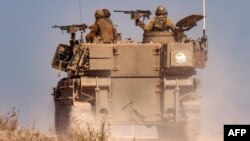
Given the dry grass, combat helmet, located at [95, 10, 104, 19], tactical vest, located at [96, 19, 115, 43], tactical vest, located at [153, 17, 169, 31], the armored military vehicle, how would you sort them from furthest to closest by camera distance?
combat helmet, located at [95, 10, 104, 19]
tactical vest, located at [153, 17, 169, 31]
tactical vest, located at [96, 19, 115, 43]
the armored military vehicle
the dry grass

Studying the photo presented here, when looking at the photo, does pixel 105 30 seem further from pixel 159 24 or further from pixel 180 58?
pixel 180 58

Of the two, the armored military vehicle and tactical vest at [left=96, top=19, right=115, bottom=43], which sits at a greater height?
tactical vest at [left=96, top=19, right=115, bottom=43]

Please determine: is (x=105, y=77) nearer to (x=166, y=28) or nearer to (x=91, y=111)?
(x=91, y=111)

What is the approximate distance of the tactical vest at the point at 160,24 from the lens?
23.2 meters

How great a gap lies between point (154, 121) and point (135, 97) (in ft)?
2.82

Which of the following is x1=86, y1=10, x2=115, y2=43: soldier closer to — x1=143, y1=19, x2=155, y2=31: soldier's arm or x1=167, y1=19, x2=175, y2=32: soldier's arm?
x1=143, y1=19, x2=155, y2=31: soldier's arm

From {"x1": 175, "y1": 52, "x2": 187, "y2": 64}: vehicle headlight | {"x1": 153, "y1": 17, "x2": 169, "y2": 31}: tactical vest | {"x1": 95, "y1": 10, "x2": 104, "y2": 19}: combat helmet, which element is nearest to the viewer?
{"x1": 175, "y1": 52, "x2": 187, "y2": 64}: vehicle headlight

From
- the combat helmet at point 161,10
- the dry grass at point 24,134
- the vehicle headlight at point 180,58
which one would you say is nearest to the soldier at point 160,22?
the combat helmet at point 161,10

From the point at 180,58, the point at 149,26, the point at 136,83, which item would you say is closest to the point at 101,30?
the point at 149,26

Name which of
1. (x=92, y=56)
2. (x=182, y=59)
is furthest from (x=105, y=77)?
(x=182, y=59)

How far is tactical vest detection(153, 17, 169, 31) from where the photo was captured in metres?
23.2

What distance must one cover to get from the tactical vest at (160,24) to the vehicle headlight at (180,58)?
212 centimetres

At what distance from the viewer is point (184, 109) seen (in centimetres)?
2152

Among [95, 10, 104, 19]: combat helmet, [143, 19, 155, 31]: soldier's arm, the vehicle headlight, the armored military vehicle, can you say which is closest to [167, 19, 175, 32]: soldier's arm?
[143, 19, 155, 31]: soldier's arm
